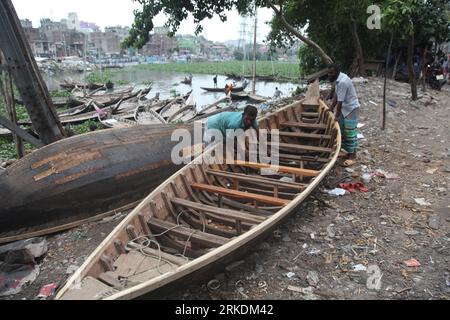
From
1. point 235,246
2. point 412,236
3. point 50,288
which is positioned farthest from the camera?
point 412,236

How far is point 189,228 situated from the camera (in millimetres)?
3658

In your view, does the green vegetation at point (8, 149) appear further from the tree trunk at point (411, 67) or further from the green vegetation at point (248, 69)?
the green vegetation at point (248, 69)

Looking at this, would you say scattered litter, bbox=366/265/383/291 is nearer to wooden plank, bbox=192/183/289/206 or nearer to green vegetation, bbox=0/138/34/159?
wooden plank, bbox=192/183/289/206

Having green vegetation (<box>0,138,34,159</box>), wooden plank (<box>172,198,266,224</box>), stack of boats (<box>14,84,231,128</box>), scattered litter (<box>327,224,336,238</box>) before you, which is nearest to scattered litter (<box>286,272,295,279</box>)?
wooden plank (<box>172,198,266,224</box>)

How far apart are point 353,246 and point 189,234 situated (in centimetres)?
197

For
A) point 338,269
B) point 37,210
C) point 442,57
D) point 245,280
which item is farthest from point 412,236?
point 442,57

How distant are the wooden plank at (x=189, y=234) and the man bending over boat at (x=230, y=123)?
7.24ft

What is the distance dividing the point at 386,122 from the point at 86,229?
24.2 ft

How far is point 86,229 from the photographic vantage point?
16.9 ft

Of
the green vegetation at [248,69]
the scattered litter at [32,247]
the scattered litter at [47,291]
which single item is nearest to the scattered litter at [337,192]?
A: the scattered litter at [47,291]

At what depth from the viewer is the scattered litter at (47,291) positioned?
3.69m

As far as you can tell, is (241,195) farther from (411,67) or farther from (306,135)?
(411,67)

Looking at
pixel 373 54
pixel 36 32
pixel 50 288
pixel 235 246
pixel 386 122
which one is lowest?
pixel 50 288

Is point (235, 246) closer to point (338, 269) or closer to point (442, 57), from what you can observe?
point (338, 269)
